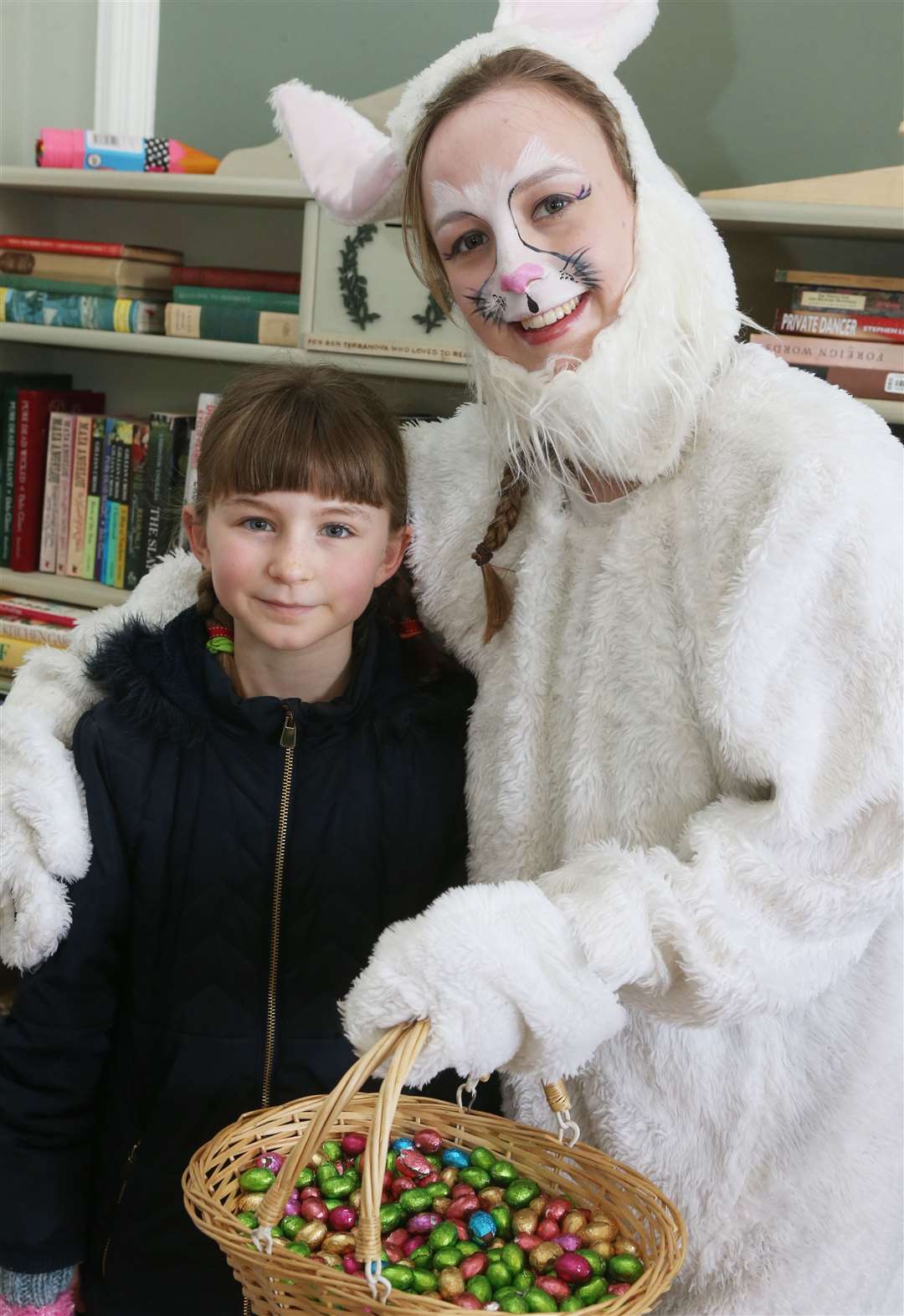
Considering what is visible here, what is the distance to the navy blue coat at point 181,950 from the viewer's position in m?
1.12

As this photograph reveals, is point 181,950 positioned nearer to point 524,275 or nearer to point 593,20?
point 524,275

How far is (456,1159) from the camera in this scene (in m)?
0.98

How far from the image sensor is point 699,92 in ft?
6.10


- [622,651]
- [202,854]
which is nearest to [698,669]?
[622,651]

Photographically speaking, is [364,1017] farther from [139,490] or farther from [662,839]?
[139,490]

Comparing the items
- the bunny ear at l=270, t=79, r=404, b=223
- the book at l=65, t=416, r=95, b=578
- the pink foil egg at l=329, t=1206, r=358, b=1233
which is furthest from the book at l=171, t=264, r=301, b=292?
the pink foil egg at l=329, t=1206, r=358, b=1233

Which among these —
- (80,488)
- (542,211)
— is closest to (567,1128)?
(542,211)

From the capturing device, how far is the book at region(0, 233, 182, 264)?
78.4 inches

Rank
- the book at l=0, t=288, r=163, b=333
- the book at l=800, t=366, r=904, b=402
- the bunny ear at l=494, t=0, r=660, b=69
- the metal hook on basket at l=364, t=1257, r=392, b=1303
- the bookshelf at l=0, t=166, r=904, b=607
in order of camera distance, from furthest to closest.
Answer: the book at l=0, t=288, r=163, b=333 → the bookshelf at l=0, t=166, r=904, b=607 → the book at l=800, t=366, r=904, b=402 → the bunny ear at l=494, t=0, r=660, b=69 → the metal hook on basket at l=364, t=1257, r=392, b=1303

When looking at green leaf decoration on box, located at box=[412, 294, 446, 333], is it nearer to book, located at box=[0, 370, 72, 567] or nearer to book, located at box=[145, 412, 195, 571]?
book, located at box=[145, 412, 195, 571]

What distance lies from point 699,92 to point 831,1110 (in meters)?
1.49

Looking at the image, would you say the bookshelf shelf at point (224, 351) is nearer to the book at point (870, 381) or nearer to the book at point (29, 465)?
the book at point (29, 465)

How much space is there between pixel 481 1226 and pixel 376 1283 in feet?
0.55

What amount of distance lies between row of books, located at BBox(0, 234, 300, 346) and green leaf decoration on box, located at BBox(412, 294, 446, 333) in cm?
22
